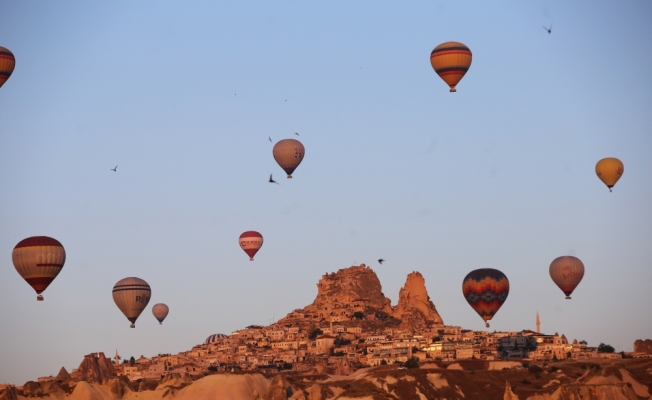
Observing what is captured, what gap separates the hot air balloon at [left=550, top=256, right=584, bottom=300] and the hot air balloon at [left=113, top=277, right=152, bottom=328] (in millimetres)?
33517

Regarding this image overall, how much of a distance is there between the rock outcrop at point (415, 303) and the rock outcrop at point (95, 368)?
152 ft

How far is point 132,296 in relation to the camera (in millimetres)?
101500

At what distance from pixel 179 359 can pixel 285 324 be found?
30252mm

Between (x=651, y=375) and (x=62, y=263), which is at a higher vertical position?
(x=62, y=263)

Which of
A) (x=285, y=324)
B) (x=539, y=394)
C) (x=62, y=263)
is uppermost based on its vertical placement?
(x=285, y=324)

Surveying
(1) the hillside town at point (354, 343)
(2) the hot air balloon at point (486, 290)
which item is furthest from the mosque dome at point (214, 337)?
(2) the hot air balloon at point (486, 290)

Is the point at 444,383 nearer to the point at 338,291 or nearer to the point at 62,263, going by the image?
the point at 62,263

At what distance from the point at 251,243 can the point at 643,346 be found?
52.4 meters

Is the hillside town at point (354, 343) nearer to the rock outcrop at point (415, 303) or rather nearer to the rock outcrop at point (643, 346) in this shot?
the rock outcrop at point (415, 303)

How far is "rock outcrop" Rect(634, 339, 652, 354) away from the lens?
140875 mm

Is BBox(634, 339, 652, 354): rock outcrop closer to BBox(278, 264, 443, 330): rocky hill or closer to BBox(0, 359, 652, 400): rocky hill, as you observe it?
BBox(0, 359, 652, 400): rocky hill

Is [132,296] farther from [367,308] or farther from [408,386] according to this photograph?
[367,308]

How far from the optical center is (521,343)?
14600 cm

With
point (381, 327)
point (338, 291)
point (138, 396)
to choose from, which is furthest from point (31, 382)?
point (338, 291)
